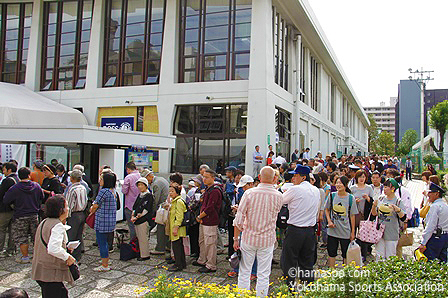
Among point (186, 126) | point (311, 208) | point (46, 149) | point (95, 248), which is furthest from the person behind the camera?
point (186, 126)

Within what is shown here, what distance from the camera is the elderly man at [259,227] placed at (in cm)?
475

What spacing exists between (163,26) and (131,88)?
3.85m

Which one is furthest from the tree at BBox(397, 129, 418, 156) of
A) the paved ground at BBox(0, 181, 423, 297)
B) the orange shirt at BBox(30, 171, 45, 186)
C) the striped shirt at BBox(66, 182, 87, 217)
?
the striped shirt at BBox(66, 182, 87, 217)

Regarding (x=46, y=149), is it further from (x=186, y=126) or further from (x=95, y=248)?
(x=186, y=126)

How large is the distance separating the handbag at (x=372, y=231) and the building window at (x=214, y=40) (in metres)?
12.8

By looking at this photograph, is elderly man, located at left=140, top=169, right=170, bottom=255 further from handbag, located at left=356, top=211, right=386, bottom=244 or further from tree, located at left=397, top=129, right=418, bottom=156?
tree, located at left=397, top=129, right=418, bottom=156

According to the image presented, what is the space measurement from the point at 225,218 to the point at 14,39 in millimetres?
22447

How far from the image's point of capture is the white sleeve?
12.6 ft

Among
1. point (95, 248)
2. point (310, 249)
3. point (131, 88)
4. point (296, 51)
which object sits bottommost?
point (95, 248)

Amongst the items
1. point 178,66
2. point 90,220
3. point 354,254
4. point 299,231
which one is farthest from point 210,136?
point 299,231

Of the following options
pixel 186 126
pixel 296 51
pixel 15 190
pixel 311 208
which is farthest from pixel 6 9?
pixel 311 208

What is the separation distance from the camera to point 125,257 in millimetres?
7105

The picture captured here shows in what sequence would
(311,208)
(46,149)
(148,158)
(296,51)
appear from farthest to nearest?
(296,51) < (148,158) < (46,149) < (311,208)

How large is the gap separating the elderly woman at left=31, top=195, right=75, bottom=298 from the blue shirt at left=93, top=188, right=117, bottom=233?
2.48m
